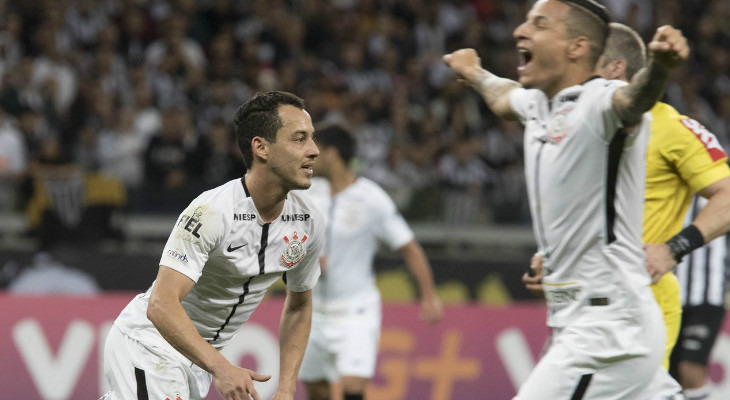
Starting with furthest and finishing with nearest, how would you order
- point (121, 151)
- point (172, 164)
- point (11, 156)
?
point (121, 151) → point (172, 164) → point (11, 156)

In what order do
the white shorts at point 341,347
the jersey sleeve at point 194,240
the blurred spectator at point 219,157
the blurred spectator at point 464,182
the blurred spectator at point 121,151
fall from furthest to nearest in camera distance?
the blurred spectator at point 121,151
the blurred spectator at point 219,157
the blurred spectator at point 464,182
the white shorts at point 341,347
the jersey sleeve at point 194,240

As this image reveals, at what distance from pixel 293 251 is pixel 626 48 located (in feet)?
6.13

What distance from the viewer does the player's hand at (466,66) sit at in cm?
511

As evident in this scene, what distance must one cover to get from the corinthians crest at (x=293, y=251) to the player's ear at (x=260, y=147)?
39 centimetres

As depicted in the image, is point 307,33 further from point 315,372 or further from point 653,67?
point 653,67

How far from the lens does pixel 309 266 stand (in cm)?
488

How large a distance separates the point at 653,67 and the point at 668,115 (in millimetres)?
1337

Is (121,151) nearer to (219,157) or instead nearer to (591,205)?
(219,157)

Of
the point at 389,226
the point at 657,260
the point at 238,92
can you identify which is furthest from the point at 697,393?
the point at 238,92

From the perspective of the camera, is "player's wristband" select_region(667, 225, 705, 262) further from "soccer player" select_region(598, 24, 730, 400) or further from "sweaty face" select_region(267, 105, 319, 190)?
"sweaty face" select_region(267, 105, 319, 190)

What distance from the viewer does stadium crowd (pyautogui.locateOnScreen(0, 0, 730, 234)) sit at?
1086 centimetres

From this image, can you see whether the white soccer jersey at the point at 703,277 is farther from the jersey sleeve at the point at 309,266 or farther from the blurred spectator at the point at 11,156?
the blurred spectator at the point at 11,156

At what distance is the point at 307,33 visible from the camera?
1401cm

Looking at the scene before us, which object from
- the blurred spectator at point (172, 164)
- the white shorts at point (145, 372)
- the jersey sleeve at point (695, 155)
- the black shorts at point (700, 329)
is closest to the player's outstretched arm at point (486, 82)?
the jersey sleeve at point (695, 155)
